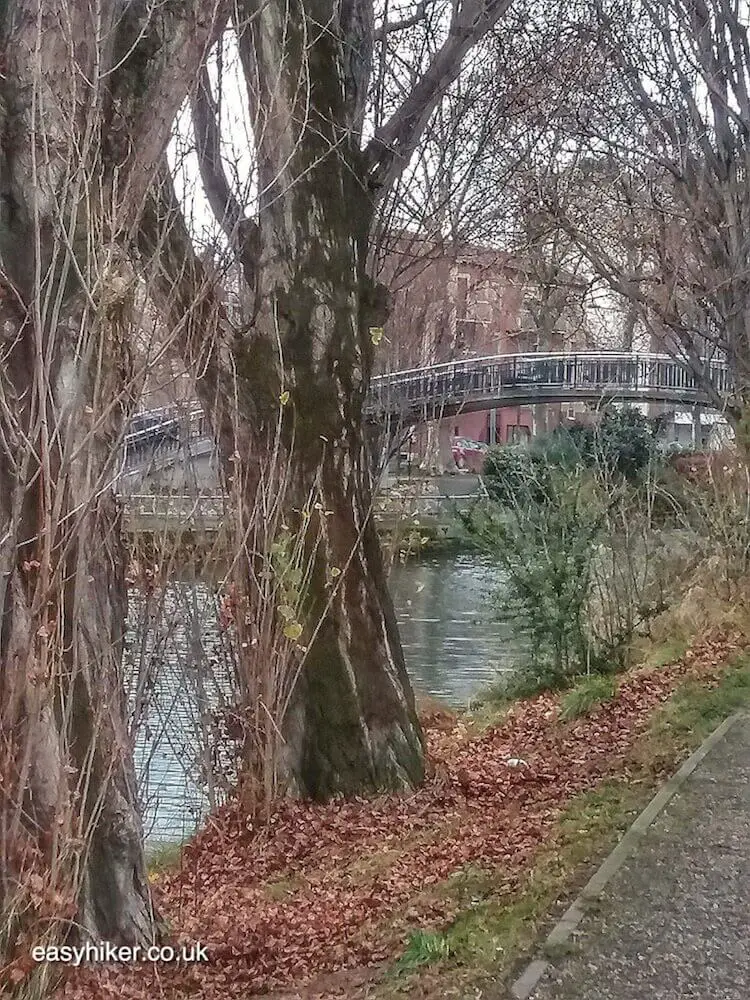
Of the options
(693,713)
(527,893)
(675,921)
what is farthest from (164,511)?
(693,713)

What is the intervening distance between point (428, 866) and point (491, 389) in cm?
2051

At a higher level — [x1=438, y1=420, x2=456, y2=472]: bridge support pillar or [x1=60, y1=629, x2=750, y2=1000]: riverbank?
[x1=438, y1=420, x2=456, y2=472]: bridge support pillar

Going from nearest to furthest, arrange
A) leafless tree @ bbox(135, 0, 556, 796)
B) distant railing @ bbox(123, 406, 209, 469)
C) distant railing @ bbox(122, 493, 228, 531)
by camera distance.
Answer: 1. distant railing @ bbox(123, 406, 209, 469)
2. distant railing @ bbox(122, 493, 228, 531)
3. leafless tree @ bbox(135, 0, 556, 796)

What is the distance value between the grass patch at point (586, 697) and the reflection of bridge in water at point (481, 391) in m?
2.65

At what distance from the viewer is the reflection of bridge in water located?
6.46m

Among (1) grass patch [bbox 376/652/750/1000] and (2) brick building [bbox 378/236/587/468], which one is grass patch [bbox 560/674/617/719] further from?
(2) brick building [bbox 378/236/587/468]

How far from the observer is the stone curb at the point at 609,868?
14.9ft

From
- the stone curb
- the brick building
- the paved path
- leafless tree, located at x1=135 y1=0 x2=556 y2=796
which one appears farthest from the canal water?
the brick building

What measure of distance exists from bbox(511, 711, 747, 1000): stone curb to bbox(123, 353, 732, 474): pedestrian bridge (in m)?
2.45

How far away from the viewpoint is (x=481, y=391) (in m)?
24.6

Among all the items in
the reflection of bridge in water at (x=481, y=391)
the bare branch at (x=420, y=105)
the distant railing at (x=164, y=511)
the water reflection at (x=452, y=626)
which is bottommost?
the water reflection at (x=452, y=626)

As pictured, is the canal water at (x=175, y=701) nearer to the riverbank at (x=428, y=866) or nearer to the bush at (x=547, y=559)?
the riverbank at (x=428, y=866)

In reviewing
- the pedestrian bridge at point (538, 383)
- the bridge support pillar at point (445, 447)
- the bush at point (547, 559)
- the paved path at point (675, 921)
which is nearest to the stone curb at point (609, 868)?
the paved path at point (675, 921)

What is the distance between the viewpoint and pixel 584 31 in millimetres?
11789
